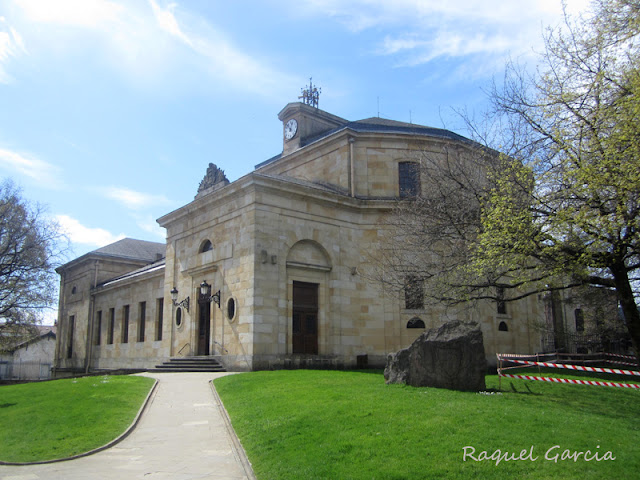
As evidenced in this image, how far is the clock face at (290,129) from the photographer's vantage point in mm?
32938

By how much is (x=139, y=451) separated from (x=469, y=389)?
784 cm

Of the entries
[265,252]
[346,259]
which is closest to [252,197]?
[265,252]

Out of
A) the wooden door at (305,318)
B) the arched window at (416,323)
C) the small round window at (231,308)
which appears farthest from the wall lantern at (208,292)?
the arched window at (416,323)

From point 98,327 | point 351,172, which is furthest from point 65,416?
point 98,327

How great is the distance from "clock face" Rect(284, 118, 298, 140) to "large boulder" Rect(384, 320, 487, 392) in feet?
68.1

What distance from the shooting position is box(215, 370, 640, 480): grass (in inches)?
314

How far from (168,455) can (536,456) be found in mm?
6069

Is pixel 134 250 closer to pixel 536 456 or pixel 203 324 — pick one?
pixel 203 324

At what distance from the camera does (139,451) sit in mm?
10375

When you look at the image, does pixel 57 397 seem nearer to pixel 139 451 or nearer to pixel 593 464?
pixel 139 451

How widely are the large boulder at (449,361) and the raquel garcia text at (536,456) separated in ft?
18.3

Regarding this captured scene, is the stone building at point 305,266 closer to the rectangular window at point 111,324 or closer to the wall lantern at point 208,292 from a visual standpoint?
the wall lantern at point 208,292

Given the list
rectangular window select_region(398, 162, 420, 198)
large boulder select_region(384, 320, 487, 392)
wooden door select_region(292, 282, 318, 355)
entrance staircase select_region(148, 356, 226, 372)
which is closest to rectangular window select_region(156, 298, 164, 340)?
entrance staircase select_region(148, 356, 226, 372)

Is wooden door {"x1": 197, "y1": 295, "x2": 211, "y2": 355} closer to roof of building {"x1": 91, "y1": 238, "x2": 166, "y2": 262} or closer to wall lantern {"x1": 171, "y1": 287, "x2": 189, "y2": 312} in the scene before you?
wall lantern {"x1": 171, "y1": 287, "x2": 189, "y2": 312}
